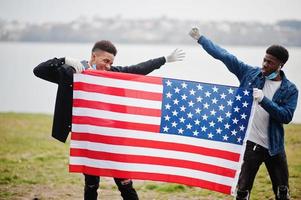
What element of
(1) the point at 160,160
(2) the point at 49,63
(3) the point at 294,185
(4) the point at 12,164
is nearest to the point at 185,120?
(1) the point at 160,160

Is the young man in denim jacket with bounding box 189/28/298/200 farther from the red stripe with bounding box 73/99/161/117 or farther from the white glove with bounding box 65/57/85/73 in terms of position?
the white glove with bounding box 65/57/85/73

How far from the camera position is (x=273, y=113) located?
4.68 m

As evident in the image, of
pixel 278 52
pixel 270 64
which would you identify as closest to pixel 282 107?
pixel 270 64

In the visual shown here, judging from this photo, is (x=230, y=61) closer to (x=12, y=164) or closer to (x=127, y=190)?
(x=127, y=190)

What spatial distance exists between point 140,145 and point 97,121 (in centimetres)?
55

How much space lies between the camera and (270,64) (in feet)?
16.0

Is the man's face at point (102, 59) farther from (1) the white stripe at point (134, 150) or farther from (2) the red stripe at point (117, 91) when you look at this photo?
(1) the white stripe at point (134, 150)

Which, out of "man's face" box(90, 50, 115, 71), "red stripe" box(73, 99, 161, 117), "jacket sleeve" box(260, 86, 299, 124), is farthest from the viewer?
"red stripe" box(73, 99, 161, 117)

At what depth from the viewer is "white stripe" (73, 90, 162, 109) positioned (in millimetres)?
5238

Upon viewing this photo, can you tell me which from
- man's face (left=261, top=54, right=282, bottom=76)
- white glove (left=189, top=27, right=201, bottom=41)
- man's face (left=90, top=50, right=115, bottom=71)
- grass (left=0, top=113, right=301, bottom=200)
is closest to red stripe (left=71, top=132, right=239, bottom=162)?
man's face (left=90, top=50, right=115, bottom=71)

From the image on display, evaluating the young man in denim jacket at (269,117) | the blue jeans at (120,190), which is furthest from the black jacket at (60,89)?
the young man in denim jacket at (269,117)

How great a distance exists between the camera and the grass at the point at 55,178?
7.11 meters

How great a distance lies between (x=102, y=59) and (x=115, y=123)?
28.4 inches

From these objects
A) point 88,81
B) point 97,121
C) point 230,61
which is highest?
point 230,61
